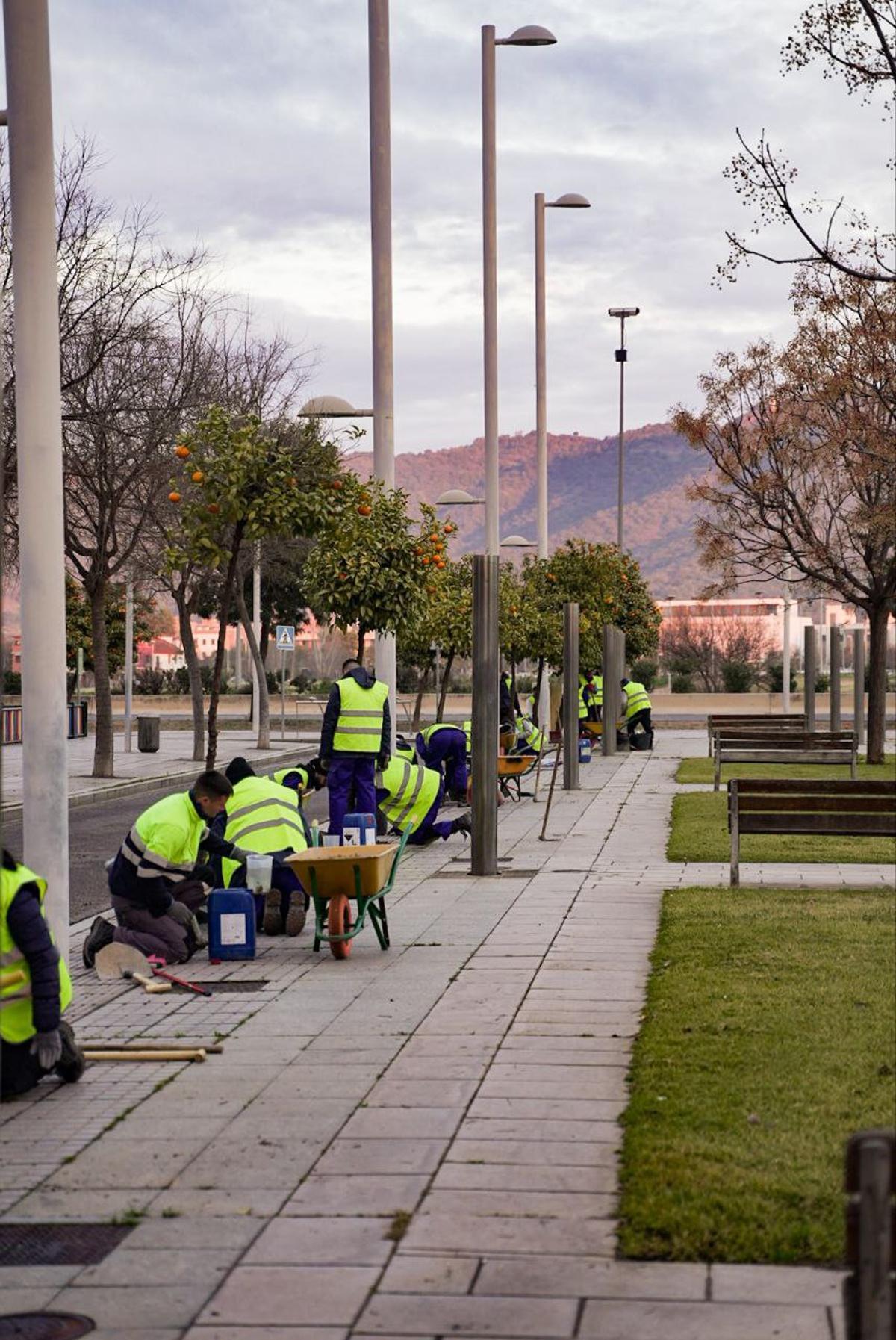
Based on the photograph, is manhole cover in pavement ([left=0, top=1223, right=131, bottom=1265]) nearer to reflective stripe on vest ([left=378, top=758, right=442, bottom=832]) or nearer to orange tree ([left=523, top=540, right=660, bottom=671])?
reflective stripe on vest ([left=378, top=758, right=442, bottom=832])

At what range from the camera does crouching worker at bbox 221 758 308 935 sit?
1251 centimetres

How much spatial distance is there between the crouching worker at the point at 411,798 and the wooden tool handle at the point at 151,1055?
902cm

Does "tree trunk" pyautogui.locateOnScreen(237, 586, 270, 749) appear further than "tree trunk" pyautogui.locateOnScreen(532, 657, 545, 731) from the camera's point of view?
Yes

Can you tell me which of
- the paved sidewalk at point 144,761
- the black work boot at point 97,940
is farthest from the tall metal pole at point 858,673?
the black work boot at point 97,940

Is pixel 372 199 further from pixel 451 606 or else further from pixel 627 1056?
pixel 627 1056

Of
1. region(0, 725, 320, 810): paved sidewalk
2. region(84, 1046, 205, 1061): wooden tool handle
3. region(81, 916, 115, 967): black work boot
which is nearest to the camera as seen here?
region(84, 1046, 205, 1061): wooden tool handle

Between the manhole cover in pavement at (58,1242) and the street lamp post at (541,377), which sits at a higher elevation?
the street lamp post at (541,377)

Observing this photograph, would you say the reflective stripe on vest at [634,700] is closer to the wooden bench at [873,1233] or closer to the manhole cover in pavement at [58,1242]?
the manhole cover in pavement at [58,1242]

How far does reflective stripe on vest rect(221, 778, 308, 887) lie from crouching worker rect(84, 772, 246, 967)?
0.89 m

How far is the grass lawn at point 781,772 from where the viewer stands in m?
27.5

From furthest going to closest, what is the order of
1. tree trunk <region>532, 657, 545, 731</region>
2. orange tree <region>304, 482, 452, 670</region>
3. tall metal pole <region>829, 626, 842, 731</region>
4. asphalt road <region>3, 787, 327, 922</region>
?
tree trunk <region>532, 657, 545, 731</region>, tall metal pole <region>829, 626, 842, 731</region>, orange tree <region>304, 482, 452, 670</region>, asphalt road <region>3, 787, 327, 922</region>

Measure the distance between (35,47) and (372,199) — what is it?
36.5 feet

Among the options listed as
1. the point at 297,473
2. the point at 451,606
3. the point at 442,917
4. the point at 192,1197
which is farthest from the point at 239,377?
the point at 192,1197

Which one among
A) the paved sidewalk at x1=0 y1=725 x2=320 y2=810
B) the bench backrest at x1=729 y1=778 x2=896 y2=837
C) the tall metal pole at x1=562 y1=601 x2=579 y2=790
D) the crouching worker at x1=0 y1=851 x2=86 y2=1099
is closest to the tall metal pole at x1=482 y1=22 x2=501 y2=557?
the tall metal pole at x1=562 y1=601 x2=579 y2=790
